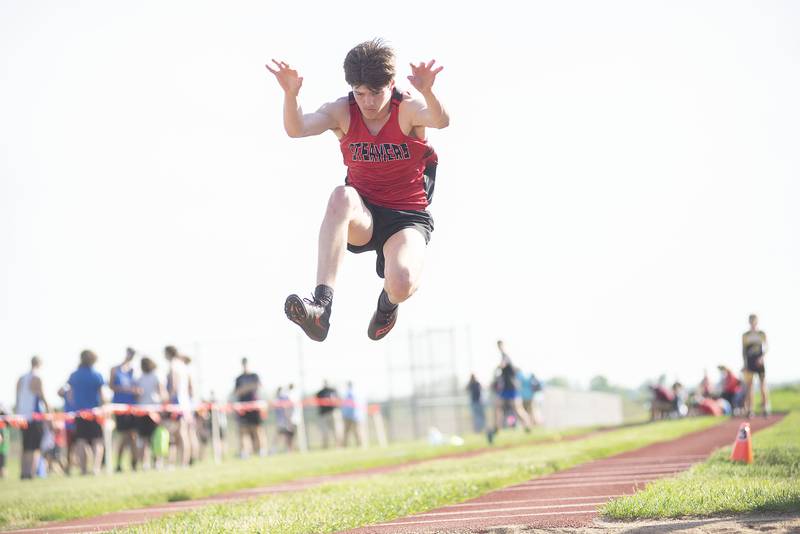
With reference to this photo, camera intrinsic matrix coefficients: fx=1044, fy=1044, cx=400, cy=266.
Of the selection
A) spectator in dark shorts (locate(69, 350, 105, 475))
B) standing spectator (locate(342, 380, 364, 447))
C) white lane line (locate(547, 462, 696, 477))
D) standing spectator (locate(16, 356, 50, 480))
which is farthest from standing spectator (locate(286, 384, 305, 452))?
white lane line (locate(547, 462, 696, 477))

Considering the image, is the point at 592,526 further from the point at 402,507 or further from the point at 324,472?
the point at 324,472

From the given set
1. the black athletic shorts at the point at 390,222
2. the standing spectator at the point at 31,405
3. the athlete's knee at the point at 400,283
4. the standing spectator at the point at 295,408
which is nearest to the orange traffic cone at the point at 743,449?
the black athletic shorts at the point at 390,222

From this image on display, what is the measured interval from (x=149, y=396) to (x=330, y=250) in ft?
Answer: 35.1

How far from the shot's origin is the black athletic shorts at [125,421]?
1583 cm

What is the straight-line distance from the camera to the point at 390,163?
6.15 m

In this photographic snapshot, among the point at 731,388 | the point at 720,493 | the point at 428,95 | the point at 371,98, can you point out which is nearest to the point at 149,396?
the point at 371,98

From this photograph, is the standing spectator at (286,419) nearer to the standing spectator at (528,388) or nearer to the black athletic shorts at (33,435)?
the standing spectator at (528,388)

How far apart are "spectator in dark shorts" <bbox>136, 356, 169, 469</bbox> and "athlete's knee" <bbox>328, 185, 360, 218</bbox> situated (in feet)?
34.5

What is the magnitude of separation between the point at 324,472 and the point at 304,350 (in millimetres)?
11668

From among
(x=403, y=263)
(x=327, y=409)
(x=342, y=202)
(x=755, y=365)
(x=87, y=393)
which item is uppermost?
→ (x=342, y=202)

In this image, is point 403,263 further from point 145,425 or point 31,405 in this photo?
point 145,425

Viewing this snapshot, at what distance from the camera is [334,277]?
6.02m

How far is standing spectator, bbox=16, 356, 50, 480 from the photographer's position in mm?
14805

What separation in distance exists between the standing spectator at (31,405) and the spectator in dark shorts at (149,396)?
56.0 inches
